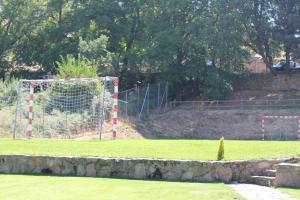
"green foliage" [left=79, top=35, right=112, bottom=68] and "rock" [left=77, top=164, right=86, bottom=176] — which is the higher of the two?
"green foliage" [left=79, top=35, right=112, bottom=68]

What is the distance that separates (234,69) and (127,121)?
1317cm

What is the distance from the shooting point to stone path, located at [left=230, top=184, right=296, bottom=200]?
36.7 feet

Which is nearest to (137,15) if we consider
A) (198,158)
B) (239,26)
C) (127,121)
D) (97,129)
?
(239,26)

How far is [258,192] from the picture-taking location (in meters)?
11.9

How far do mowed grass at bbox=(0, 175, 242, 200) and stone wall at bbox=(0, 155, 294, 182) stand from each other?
56 cm

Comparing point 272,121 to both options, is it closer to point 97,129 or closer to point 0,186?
point 97,129

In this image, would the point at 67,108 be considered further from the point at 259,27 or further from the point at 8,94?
the point at 259,27

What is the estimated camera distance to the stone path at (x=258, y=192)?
11.2 metres

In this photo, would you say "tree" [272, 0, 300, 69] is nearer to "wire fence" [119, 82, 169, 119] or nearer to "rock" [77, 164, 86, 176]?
"wire fence" [119, 82, 169, 119]

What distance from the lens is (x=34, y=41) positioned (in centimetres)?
5309

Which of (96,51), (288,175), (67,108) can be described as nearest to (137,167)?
(288,175)

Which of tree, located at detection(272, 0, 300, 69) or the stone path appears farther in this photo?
tree, located at detection(272, 0, 300, 69)

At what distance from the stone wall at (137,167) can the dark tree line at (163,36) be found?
29.5m

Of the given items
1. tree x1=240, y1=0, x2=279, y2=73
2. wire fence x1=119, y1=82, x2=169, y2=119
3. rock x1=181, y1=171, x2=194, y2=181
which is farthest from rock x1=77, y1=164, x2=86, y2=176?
tree x1=240, y1=0, x2=279, y2=73
